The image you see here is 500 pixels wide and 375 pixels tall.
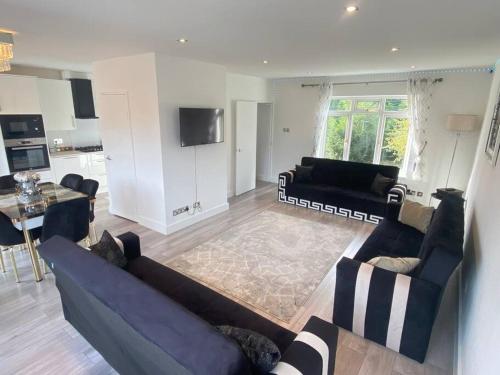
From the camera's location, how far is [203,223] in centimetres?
450

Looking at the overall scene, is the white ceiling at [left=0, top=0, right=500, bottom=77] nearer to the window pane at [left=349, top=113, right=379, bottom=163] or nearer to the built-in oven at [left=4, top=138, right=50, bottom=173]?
the built-in oven at [left=4, top=138, right=50, bottom=173]

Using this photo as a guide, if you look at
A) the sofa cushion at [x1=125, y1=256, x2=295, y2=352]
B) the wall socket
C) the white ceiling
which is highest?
the white ceiling

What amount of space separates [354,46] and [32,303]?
4.07 m

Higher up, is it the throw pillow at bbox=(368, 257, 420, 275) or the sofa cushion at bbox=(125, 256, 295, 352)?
the throw pillow at bbox=(368, 257, 420, 275)

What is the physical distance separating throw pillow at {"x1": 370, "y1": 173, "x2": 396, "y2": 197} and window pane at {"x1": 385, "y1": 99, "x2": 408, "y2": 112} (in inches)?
59.8

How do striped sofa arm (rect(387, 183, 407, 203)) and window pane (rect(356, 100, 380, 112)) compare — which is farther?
window pane (rect(356, 100, 380, 112))

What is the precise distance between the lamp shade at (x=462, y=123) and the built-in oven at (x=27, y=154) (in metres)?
6.99

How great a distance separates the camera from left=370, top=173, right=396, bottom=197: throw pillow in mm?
4668

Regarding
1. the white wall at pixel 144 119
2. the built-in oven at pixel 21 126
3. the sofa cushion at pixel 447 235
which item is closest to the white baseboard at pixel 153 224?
the white wall at pixel 144 119

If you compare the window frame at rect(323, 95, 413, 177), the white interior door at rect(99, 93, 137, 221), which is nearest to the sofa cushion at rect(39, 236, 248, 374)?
the white interior door at rect(99, 93, 137, 221)

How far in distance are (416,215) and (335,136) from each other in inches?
127

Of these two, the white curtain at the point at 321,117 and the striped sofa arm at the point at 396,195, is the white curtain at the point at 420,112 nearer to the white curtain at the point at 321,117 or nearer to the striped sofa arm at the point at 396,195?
the striped sofa arm at the point at 396,195

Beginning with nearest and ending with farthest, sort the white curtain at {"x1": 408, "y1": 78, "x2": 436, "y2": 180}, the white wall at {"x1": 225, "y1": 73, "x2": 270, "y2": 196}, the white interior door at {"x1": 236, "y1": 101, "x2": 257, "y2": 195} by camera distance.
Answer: the white curtain at {"x1": 408, "y1": 78, "x2": 436, "y2": 180} < the white wall at {"x1": 225, "y1": 73, "x2": 270, "y2": 196} < the white interior door at {"x1": 236, "y1": 101, "x2": 257, "y2": 195}

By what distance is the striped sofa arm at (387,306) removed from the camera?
1933 mm
